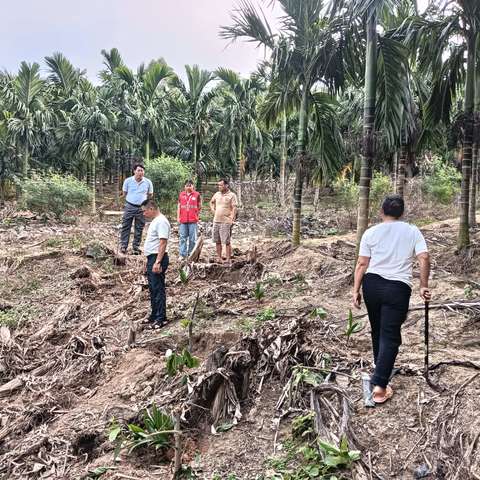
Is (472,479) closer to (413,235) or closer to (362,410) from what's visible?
(362,410)

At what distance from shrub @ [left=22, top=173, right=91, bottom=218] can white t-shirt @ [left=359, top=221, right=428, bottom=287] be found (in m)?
14.6

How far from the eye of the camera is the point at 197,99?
23.2 meters

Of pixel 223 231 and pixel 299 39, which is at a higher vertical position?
pixel 299 39

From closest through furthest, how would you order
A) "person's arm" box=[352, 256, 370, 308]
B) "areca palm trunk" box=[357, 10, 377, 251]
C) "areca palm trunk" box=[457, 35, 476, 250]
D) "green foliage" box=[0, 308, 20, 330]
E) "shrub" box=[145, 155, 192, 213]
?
"person's arm" box=[352, 256, 370, 308] → "green foliage" box=[0, 308, 20, 330] → "areca palm trunk" box=[357, 10, 377, 251] → "areca palm trunk" box=[457, 35, 476, 250] → "shrub" box=[145, 155, 192, 213]

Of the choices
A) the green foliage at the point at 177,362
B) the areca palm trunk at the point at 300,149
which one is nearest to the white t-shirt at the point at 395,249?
the green foliage at the point at 177,362

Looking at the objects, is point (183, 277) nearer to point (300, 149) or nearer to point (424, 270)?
point (300, 149)

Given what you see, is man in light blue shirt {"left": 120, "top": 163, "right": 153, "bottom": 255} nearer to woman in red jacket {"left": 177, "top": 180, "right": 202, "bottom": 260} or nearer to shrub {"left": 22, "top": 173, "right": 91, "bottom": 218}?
woman in red jacket {"left": 177, "top": 180, "right": 202, "bottom": 260}

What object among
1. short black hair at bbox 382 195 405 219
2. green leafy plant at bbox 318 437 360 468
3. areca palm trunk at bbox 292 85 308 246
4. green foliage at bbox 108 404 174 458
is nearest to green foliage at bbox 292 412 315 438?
green leafy plant at bbox 318 437 360 468

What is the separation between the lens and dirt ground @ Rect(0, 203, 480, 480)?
300 cm

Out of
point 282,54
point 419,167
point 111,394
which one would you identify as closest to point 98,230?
point 282,54

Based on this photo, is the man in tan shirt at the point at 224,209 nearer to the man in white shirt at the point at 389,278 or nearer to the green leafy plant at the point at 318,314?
the green leafy plant at the point at 318,314

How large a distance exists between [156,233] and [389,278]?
10.1 ft

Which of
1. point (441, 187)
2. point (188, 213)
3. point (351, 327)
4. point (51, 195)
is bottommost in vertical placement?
point (351, 327)

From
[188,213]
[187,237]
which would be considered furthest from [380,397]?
[187,237]
